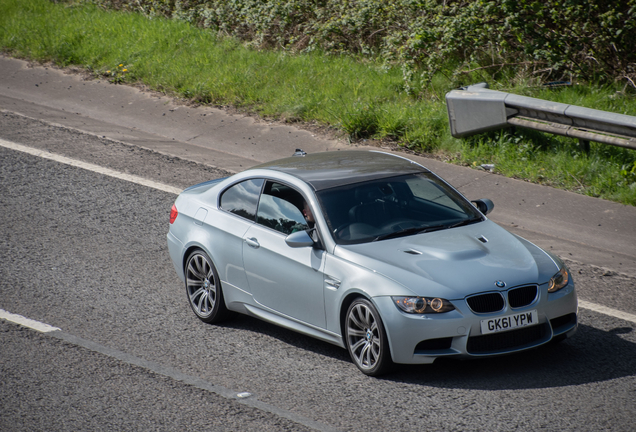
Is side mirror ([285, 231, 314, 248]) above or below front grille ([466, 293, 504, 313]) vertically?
above

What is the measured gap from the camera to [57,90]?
14180 mm

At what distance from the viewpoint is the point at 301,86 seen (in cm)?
1334

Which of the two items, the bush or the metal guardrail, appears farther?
the bush

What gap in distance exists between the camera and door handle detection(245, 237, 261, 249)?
6488 millimetres

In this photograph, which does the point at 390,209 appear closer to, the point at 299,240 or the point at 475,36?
the point at 299,240

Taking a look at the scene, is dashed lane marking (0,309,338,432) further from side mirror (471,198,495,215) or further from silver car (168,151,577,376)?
side mirror (471,198,495,215)

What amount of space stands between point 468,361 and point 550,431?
3.82 ft

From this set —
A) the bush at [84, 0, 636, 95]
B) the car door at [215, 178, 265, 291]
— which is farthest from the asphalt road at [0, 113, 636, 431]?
the bush at [84, 0, 636, 95]

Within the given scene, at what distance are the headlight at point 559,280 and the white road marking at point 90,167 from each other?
5549mm

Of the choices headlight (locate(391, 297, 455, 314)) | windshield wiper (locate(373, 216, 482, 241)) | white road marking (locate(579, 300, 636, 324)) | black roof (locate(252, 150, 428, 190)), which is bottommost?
white road marking (locate(579, 300, 636, 324))

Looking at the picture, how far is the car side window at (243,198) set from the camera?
22.4 ft

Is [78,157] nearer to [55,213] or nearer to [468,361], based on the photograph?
[55,213]

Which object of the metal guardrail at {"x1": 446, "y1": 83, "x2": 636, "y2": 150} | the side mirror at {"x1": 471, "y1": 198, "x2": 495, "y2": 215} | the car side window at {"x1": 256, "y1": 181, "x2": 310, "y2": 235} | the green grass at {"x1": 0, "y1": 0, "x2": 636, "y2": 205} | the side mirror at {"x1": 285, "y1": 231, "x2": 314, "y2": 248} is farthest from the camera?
the green grass at {"x1": 0, "y1": 0, "x2": 636, "y2": 205}

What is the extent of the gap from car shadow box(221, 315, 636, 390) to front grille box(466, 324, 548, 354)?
24 cm
